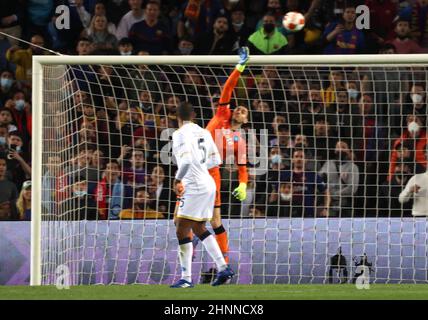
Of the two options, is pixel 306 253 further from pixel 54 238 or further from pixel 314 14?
pixel 314 14

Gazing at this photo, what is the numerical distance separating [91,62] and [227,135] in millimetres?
1780

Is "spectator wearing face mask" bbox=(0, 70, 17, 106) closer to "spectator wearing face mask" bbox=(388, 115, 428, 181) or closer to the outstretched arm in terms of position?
the outstretched arm

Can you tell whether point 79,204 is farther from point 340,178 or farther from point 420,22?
point 420,22

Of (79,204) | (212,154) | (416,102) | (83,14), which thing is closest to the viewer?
(212,154)

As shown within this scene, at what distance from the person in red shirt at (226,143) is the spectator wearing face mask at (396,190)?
2302 millimetres

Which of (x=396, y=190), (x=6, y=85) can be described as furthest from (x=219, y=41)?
(x=396, y=190)

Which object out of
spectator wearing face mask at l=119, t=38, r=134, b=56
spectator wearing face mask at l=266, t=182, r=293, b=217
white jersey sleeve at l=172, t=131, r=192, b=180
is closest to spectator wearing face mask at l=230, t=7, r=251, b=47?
spectator wearing face mask at l=119, t=38, r=134, b=56

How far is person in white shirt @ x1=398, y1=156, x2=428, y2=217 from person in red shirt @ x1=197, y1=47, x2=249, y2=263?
2313 millimetres

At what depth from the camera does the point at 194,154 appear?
44.8 ft

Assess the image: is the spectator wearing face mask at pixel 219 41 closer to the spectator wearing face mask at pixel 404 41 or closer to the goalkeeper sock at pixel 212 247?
the spectator wearing face mask at pixel 404 41

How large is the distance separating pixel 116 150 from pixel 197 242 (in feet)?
6.75

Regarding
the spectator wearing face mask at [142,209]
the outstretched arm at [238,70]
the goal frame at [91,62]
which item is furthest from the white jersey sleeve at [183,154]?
the spectator wearing face mask at [142,209]

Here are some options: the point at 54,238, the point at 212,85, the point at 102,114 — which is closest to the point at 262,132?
the point at 212,85

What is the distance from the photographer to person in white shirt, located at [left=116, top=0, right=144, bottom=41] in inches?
781
